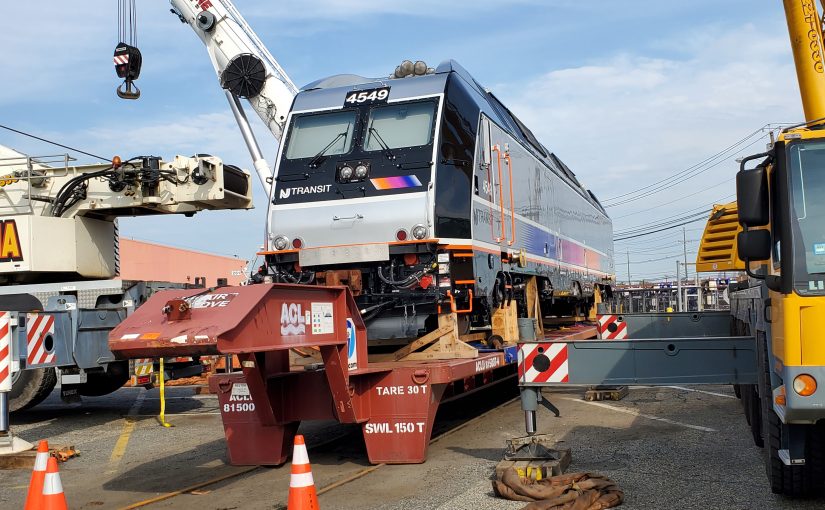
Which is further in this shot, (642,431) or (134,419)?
(134,419)

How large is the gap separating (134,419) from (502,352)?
6097 mm

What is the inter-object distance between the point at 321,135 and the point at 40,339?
15.4 ft

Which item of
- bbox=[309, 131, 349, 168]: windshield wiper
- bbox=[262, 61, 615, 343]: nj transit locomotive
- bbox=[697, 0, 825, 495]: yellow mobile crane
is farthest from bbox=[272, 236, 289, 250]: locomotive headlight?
bbox=[697, 0, 825, 495]: yellow mobile crane

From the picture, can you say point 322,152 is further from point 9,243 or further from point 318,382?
point 9,243

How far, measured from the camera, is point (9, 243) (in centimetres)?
1162

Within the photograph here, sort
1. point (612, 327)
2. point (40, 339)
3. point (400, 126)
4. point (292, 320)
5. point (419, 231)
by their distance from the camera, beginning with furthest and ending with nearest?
1. point (612, 327)
2. point (40, 339)
3. point (400, 126)
4. point (419, 231)
5. point (292, 320)

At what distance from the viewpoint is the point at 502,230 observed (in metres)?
10.8

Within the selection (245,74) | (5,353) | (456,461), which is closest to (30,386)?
(5,353)

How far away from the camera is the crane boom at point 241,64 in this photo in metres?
22.3

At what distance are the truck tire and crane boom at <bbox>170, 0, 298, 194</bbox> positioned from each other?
17700 mm

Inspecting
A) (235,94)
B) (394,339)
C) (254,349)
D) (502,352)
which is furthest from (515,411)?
(235,94)

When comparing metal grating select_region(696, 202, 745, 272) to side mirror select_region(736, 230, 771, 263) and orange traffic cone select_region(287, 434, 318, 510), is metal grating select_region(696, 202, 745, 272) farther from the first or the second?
orange traffic cone select_region(287, 434, 318, 510)

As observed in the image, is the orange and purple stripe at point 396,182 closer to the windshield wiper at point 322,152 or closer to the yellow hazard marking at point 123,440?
the windshield wiper at point 322,152

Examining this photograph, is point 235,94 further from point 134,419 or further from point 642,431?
point 642,431
